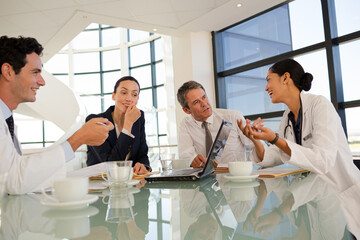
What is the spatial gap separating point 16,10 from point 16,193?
485 centimetres

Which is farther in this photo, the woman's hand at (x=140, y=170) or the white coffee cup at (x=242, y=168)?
the woman's hand at (x=140, y=170)

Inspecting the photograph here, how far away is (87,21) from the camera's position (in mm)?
5637

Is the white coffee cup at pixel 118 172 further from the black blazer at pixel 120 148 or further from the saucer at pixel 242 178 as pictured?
the black blazer at pixel 120 148

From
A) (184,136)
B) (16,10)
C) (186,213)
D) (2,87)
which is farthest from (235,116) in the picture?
(16,10)

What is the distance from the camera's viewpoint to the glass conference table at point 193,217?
1.81 ft

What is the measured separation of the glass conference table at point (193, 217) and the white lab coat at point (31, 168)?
0.10m

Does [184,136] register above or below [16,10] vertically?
below

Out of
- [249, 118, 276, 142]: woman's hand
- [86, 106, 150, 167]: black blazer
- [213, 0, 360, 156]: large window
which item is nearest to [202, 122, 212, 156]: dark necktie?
[86, 106, 150, 167]: black blazer

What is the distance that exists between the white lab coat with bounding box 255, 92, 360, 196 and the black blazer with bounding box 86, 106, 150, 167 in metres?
0.91

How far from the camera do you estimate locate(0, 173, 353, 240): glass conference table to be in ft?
1.81

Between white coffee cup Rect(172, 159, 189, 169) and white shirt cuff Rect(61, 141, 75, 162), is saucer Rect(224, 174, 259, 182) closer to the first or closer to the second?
white coffee cup Rect(172, 159, 189, 169)

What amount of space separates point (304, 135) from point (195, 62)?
16.2 ft

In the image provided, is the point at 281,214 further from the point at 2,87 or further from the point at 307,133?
the point at 2,87

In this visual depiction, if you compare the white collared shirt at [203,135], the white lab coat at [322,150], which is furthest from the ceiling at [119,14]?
the white lab coat at [322,150]
